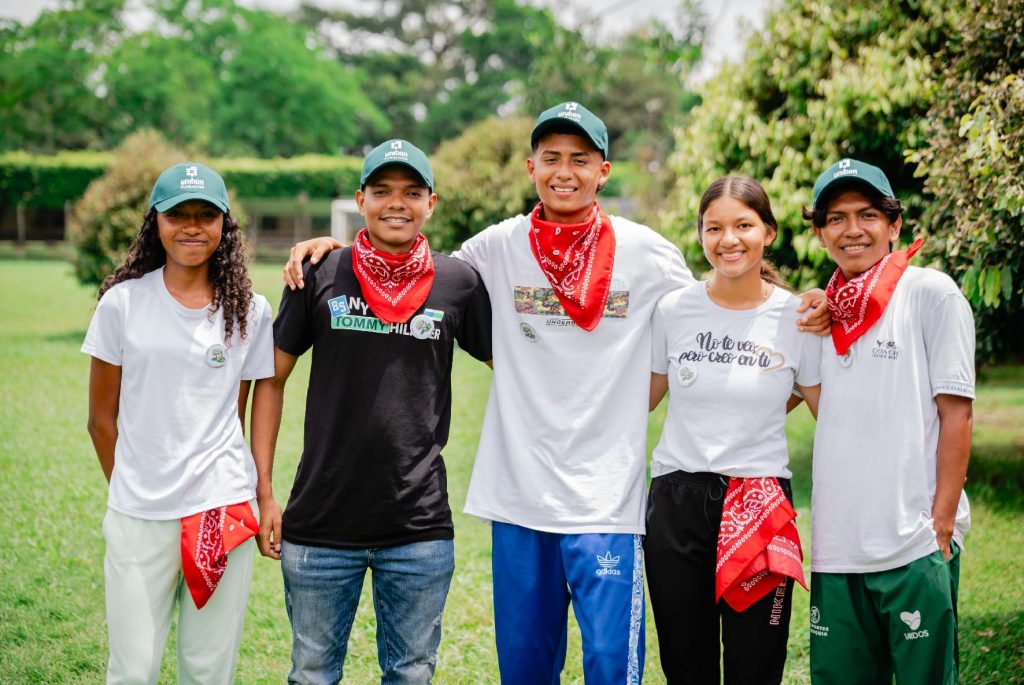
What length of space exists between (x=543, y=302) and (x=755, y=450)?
3.00 feet

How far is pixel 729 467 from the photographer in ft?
10.8

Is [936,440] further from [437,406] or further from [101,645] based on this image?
[101,645]

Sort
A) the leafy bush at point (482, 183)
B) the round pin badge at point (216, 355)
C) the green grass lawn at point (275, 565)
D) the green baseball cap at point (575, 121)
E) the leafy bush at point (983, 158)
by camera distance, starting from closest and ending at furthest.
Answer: the round pin badge at point (216, 355) → the green baseball cap at point (575, 121) → the leafy bush at point (983, 158) → the green grass lawn at point (275, 565) → the leafy bush at point (482, 183)

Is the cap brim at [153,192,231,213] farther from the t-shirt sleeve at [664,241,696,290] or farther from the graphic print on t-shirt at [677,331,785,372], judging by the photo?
the graphic print on t-shirt at [677,331,785,372]

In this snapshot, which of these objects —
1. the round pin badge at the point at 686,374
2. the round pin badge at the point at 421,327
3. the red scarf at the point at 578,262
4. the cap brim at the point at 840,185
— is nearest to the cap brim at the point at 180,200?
the round pin badge at the point at 421,327

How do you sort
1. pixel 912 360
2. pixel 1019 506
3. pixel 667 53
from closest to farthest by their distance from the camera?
1. pixel 912 360
2. pixel 1019 506
3. pixel 667 53

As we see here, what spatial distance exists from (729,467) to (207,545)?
178 cm

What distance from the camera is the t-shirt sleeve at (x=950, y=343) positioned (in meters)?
3.20

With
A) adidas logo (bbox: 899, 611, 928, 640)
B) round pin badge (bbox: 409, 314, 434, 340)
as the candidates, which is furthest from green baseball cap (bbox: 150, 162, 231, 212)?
adidas logo (bbox: 899, 611, 928, 640)

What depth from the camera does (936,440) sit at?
3305 millimetres

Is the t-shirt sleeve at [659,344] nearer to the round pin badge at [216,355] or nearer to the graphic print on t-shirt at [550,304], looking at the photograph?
the graphic print on t-shirt at [550,304]

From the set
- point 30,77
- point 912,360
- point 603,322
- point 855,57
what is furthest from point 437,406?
point 30,77

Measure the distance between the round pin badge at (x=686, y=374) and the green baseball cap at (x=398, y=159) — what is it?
1125 millimetres

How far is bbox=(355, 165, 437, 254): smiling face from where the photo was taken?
11.3 ft
